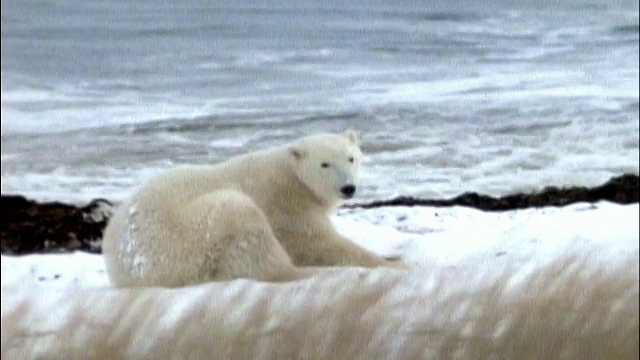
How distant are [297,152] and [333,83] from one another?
2.78 ft

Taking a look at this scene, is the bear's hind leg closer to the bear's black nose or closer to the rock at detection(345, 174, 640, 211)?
the bear's black nose

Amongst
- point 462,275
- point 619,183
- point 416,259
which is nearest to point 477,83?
point 619,183

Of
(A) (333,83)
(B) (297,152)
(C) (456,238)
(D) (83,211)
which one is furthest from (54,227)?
(A) (333,83)

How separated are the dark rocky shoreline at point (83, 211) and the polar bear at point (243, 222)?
0.85 ft

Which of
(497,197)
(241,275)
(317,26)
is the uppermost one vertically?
(317,26)

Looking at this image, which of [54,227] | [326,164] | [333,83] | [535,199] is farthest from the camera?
[333,83]

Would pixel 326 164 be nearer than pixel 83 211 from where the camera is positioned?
Yes

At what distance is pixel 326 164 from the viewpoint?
1.12m

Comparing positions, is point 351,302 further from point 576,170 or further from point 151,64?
point 151,64

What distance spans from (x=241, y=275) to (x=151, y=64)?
1043mm

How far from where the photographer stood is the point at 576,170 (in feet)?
5.97

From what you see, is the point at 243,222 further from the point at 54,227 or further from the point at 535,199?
the point at 535,199

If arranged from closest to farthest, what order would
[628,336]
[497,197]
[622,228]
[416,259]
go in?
[628,336]
[622,228]
[416,259]
[497,197]

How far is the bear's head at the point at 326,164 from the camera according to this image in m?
1.10
